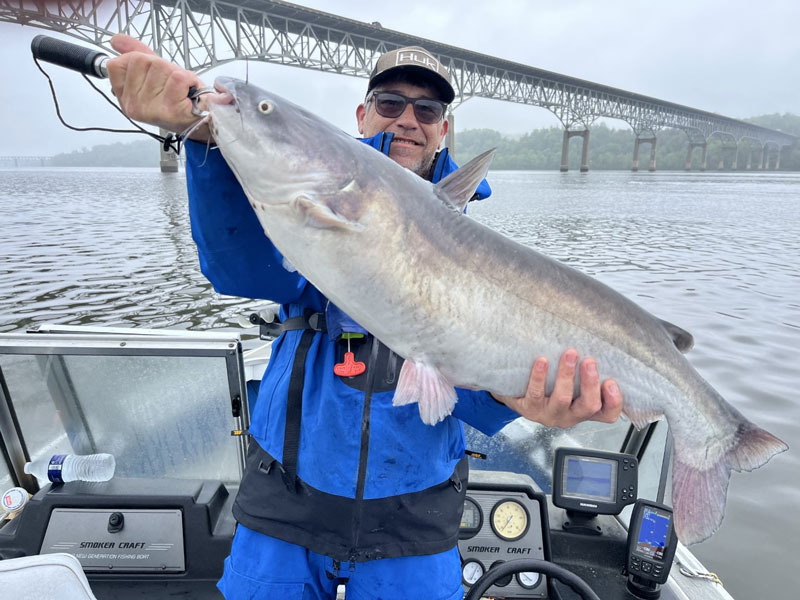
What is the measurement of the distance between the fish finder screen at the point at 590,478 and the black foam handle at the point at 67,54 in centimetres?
365

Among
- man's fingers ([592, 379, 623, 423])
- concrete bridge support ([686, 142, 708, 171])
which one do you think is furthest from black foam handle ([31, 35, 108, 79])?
concrete bridge support ([686, 142, 708, 171])

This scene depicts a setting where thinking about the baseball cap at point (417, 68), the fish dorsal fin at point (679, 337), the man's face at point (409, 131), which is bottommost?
the fish dorsal fin at point (679, 337)

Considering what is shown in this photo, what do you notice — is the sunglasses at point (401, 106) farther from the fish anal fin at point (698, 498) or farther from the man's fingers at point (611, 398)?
the fish anal fin at point (698, 498)

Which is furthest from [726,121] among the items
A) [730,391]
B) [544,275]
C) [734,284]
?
[544,275]

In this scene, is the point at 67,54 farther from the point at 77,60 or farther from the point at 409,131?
the point at 409,131

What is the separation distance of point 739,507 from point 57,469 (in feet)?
22.2

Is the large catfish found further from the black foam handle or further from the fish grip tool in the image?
the black foam handle

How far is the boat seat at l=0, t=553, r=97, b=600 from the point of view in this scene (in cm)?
139

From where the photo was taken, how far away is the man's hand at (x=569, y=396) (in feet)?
6.52

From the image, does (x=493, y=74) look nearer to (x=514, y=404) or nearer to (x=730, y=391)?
(x=730, y=391)

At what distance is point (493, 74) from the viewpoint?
71500 millimetres

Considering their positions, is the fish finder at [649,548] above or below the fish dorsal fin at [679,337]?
below

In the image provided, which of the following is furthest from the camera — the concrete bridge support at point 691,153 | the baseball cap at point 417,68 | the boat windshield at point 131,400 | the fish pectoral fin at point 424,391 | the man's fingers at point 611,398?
the concrete bridge support at point 691,153

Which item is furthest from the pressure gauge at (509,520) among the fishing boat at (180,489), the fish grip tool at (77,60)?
the fish grip tool at (77,60)
